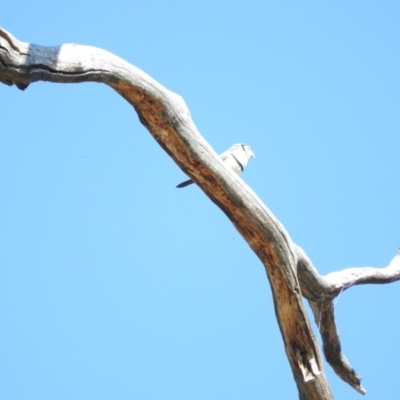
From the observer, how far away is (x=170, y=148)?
3.25 meters

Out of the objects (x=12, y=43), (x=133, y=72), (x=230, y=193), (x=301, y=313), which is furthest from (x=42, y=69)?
(x=301, y=313)

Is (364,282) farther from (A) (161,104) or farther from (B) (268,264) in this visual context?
(A) (161,104)

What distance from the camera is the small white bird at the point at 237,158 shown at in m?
5.89

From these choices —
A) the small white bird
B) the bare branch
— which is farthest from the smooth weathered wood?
the small white bird

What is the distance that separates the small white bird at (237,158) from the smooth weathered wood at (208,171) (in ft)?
6.80

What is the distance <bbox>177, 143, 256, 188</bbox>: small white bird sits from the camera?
589 cm

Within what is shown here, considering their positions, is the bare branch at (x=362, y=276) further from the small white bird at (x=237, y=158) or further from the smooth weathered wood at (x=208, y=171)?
the small white bird at (x=237, y=158)

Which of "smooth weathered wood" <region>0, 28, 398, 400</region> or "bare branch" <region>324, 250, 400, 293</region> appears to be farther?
"bare branch" <region>324, 250, 400, 293</region>

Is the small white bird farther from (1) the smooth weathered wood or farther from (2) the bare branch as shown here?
(1) the smooth weathered wood

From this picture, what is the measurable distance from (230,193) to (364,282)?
1.51m

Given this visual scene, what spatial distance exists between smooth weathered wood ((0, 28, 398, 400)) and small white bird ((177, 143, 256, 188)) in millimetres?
2072

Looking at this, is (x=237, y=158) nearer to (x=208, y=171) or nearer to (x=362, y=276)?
(x=362, y=276)

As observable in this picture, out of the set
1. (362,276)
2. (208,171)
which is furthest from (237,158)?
(208,171)

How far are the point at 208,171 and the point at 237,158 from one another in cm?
266
